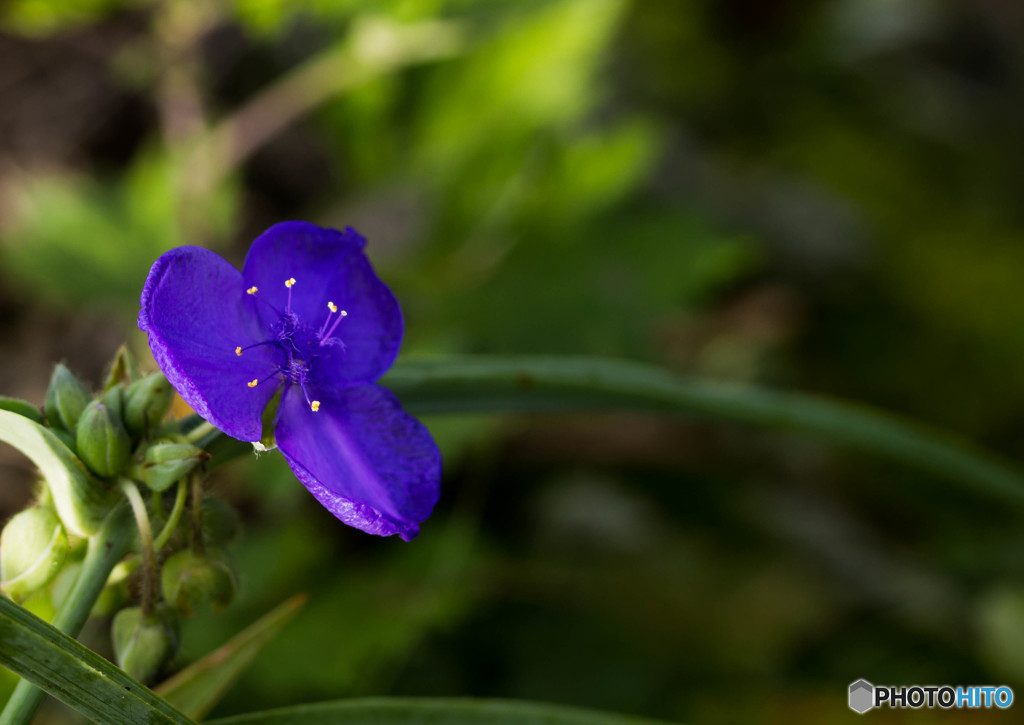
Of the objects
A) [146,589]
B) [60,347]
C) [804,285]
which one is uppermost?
[804,285]

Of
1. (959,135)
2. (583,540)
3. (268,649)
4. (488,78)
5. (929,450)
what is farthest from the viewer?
(959,135)

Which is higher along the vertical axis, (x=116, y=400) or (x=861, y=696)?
(x=861, y=696)

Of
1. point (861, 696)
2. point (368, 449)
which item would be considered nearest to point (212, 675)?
point (368, 449)

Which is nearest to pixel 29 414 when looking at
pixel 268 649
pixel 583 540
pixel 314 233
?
pixel 314 233

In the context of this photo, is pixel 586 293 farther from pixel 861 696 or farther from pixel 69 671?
pixel 69 671

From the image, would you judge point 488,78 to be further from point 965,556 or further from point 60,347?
point 965,556

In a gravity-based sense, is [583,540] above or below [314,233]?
above

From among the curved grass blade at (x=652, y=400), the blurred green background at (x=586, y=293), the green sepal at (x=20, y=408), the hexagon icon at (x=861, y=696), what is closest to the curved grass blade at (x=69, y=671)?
the green sepal at (x=20, y=408)
